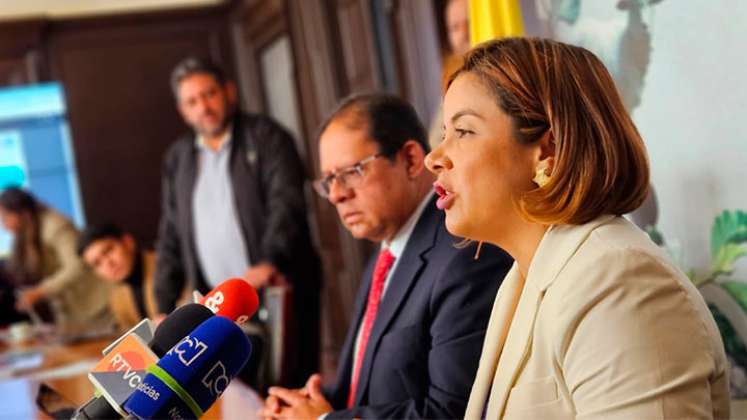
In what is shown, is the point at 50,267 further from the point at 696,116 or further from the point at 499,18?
the point at 696,116

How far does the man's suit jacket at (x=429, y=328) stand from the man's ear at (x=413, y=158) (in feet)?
0.33

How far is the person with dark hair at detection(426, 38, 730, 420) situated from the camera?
3.38ft

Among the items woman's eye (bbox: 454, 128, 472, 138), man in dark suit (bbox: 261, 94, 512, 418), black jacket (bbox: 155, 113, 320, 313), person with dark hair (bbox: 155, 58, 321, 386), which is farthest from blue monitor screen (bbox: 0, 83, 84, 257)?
woman's eye (bbox: 454, 128, 472, 138)

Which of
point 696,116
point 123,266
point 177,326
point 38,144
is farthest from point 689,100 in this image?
point 38,144

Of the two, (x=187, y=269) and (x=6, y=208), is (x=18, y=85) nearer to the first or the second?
(x=6, y=208)

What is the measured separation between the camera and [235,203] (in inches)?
142

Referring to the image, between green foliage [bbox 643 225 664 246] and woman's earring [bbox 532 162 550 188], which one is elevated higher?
woman's earring [bbox 532 162 550 188]

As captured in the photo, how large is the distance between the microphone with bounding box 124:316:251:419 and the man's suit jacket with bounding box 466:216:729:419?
352 millimetres

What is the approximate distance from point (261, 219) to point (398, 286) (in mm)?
1882

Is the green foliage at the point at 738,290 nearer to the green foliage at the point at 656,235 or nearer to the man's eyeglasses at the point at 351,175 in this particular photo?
the green foliage at the point at 656,235

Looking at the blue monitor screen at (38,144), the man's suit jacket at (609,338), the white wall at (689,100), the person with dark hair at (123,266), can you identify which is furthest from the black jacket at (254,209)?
the blue monitor screen at (38,144)

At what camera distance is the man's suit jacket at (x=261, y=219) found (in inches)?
135

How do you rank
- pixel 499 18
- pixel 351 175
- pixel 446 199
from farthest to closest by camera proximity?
pixel 499 18, pixel 351 175, pixel 446 199

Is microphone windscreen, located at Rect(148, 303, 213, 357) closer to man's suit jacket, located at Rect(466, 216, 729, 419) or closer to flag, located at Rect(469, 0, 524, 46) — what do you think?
man's suit jacket, located at Rect(466, 216, 729, 419)
